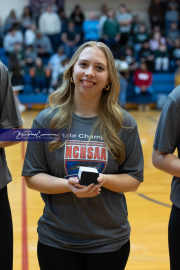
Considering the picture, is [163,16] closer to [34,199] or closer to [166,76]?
[166,76]

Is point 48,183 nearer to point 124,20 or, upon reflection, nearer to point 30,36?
point 30,36

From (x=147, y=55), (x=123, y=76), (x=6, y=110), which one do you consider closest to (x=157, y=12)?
(x=147, y=55)

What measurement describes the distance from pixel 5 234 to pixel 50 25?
12271mm

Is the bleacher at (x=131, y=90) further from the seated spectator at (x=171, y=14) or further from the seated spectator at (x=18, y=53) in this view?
the seated spectator at (x=171, y=14)

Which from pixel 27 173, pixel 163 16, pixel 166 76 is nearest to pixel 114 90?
pixel 27 173

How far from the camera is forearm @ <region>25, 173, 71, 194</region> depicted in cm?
148

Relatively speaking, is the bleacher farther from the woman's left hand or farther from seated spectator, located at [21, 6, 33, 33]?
the woman's left hand

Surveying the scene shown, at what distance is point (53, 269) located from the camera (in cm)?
151

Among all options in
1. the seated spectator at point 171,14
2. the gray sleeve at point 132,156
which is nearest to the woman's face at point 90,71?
the gray sleeve at point 132,156

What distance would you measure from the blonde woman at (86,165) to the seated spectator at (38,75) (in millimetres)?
10184

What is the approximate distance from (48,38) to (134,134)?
11.9 m

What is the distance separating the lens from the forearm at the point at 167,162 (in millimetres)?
1552

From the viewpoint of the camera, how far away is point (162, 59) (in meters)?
12.6

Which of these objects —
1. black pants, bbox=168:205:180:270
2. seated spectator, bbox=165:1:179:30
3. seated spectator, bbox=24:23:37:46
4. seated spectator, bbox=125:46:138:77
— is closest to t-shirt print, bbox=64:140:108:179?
black pants, bbox=168:205:180:270
